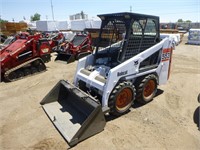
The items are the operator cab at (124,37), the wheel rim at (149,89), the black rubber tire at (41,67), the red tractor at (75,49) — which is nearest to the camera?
the operator cab at (124,37)

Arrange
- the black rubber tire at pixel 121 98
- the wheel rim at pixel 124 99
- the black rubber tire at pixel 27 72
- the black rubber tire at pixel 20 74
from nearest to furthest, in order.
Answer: the black rubber tire at pixel 121 98
the wheel rim at pixel 124 99
the black rubber tire at pixel 20 74
the black rubber tire at pixel 27 72

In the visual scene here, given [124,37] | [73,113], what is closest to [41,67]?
[73,113]

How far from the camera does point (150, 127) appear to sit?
4.27 m

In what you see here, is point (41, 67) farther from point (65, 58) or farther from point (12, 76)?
point (65, 58)

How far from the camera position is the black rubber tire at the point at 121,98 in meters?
4.36

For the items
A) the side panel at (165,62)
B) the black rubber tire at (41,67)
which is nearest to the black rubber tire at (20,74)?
the black rubber tire at (41,67)

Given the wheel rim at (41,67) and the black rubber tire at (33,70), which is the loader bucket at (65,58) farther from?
the black rubber tire at (33,70)

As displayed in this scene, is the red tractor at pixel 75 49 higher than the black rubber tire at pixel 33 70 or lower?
higher

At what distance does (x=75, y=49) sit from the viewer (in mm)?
10828

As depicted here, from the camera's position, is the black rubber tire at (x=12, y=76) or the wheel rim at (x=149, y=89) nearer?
the wheel rim at (x=149, y=89)

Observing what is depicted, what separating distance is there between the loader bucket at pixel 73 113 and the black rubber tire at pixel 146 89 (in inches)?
57.5

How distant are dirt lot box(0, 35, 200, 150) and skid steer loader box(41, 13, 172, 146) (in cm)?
24

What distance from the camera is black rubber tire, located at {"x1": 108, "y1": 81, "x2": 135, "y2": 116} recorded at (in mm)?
4363

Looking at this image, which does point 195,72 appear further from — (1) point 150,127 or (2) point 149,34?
(1) point 150,127
